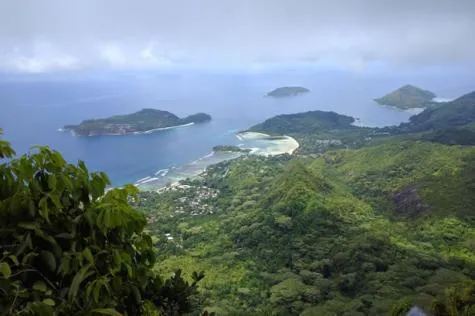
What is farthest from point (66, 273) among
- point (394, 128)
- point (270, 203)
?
point (394, 128)

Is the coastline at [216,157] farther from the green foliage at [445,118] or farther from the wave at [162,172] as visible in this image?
the green foliage at [445,118]

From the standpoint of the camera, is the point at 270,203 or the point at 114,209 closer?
the point at 114,209

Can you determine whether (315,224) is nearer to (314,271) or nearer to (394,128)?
(314,271)

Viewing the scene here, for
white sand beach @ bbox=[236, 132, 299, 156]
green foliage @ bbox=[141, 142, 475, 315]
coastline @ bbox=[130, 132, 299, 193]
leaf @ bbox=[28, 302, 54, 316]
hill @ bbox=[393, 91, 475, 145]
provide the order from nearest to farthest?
leaf @ bbox=[28, 302, 54, 316]
green foliage @ bbox=[141, 142, 475, 315]
coastline @ bbox=[130, 132, 299, 193]
white sand beach @ bbox=[236, 132, 299, 156]
hill @ bbox=[393, 91, 475, 145]

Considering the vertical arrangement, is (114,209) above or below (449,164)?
above

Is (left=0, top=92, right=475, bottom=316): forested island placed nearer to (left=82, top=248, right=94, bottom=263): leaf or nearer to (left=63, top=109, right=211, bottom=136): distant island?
(left=82, top=248, right=94, bottom=263): leaf

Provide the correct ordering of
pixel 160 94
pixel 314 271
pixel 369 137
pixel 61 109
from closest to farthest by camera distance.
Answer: pixel 314 271, pixel 369 137, pixel 61 109, pixel 160 94

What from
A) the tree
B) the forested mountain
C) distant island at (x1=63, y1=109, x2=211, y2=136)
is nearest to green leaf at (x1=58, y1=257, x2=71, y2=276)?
the tree
